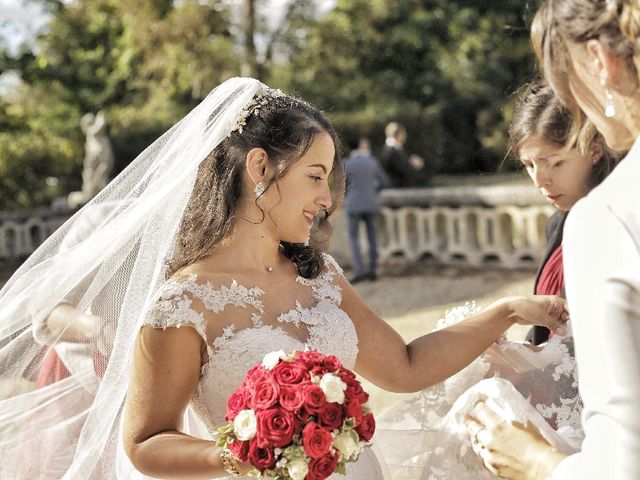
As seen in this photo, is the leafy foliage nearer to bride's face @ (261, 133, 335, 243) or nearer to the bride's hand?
the bride's hand

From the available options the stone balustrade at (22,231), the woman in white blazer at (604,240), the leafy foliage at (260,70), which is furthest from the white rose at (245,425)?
the stone balustrade at (22,231)

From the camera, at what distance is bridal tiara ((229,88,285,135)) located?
2578mm

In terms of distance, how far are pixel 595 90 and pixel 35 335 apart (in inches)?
78.5

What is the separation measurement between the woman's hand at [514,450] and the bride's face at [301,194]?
798 mm

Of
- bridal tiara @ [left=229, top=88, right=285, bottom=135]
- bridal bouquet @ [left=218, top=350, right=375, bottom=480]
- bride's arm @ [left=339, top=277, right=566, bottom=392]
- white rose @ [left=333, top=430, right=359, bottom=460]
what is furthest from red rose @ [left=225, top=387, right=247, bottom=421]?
bridal tiara @ [left=229, top=88, right=285, bottom=135]

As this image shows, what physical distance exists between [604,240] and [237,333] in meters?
1.29

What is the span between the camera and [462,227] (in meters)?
11.6

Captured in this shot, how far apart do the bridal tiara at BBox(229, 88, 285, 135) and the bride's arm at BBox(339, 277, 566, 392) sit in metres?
0.63

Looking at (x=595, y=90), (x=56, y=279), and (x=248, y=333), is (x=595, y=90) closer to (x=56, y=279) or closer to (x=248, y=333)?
(x=248, y=333)

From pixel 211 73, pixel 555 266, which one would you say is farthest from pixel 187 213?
→ pixel 211 73

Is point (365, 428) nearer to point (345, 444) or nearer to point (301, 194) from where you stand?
point (345, 444)

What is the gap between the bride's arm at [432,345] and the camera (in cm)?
267

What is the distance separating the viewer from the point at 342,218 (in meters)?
13.1

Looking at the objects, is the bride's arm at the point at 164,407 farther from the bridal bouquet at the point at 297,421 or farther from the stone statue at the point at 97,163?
the stone statue at the point at 97,163
